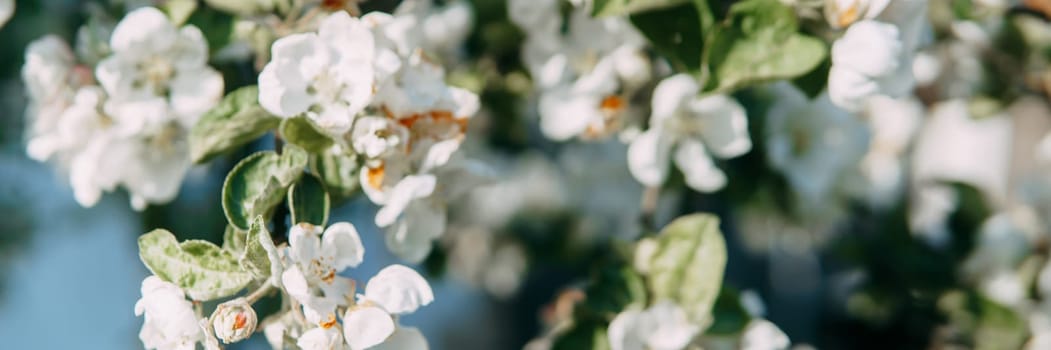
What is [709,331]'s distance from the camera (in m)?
1.06

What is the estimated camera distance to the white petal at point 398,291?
823mm

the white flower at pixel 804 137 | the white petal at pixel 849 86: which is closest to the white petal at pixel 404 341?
the white petal at pixel 849 86

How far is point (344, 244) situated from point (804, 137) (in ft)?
2.53

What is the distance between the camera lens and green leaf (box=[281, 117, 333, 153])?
2.92ft

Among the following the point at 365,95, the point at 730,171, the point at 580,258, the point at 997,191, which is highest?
the point at 365,95

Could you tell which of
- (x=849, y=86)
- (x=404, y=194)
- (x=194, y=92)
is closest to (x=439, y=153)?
(x=404, y=194)

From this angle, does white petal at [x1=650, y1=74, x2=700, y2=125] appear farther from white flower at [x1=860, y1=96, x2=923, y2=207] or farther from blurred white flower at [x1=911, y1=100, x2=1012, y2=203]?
blurred white flower at [x1=911, y1=100, x2=1012, y2=203]

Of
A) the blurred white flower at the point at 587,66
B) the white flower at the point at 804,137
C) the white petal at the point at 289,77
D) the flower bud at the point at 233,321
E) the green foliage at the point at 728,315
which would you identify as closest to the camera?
the flower bud at the point at 233,321

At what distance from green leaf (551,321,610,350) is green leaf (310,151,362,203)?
29 cm

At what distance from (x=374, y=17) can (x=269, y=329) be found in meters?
0.28

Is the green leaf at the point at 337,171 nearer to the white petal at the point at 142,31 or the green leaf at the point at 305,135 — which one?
the green leaf at the point at 305,135

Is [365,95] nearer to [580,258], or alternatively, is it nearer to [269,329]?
[269,329]

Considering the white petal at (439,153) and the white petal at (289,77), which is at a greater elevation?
the white petal at (289,77)

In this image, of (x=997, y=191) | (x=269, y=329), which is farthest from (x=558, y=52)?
(x=997, y=191)
